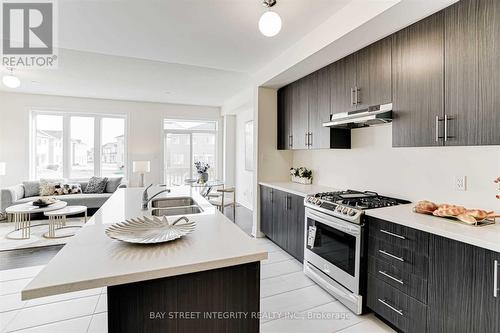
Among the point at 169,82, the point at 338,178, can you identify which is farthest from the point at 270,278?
the point at 169,82

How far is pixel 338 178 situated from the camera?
3.28m

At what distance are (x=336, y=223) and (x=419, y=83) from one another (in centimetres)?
135

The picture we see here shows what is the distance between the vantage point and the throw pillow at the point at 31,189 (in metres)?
5.09

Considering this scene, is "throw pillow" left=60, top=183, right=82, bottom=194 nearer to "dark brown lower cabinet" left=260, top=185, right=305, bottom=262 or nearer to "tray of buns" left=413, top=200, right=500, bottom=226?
"dark brown lower cabinet" left=260, top=185, right=305, bottom=262

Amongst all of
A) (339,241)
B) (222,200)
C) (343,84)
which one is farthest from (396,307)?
(222,200)

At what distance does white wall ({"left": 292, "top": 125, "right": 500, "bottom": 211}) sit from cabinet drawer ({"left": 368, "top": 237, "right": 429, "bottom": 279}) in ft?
2.31

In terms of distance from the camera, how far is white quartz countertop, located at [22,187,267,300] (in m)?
0.94

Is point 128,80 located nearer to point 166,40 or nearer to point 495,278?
point 166,40

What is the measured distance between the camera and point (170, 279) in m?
1.16

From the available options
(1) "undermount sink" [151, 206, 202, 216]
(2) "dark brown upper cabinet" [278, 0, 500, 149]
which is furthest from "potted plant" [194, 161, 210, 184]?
(2) "dark brown upper cabinet" [278, 0, 500, 149]

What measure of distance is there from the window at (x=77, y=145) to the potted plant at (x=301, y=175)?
461cm

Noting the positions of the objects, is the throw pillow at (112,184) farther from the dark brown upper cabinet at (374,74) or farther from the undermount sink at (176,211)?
the dark brown upper cabinet at (374,74)

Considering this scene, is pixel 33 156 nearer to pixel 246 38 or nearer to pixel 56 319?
pixel 56 319

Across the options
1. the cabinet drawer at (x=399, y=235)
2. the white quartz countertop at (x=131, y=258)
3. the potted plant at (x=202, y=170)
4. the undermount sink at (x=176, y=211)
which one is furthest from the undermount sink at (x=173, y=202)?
the potted plant at (x=202, y=170)
